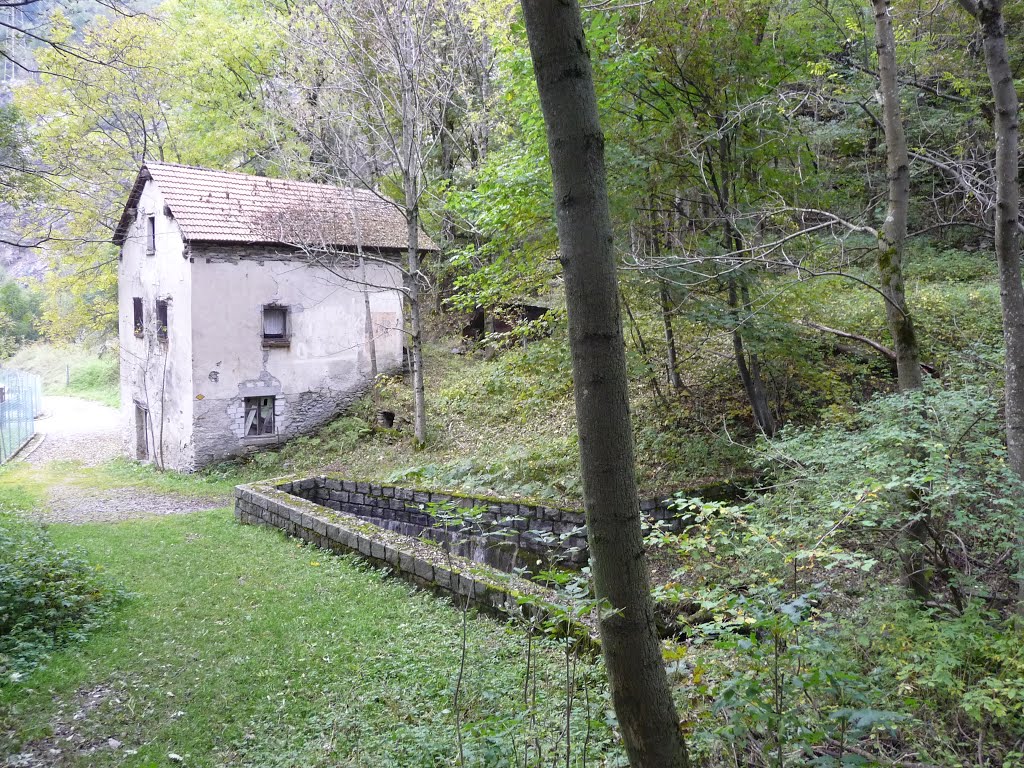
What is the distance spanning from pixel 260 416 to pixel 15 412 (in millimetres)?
8871

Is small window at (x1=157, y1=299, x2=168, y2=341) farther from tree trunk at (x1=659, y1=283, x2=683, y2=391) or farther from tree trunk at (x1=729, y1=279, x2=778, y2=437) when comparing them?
tree trunk at (x1=729, y1=279, x2=778, y2=437)

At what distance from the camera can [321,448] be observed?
17.0m

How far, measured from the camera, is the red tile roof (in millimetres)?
16250

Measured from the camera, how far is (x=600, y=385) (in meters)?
2.21

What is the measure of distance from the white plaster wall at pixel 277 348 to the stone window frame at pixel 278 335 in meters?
0.06

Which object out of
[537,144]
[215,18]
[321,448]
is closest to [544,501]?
[537,144]

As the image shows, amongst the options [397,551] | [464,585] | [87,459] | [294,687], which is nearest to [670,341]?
[397,551]

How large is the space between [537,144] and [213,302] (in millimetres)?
10704

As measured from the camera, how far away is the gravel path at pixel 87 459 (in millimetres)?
12672

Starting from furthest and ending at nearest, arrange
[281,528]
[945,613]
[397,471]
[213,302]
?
[213,302] → [397,471] → [281,528] → [945,613]

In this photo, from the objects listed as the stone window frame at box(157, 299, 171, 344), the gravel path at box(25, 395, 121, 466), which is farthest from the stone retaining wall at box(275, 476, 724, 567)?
the gravel path at box(25, 395, 121, 466)

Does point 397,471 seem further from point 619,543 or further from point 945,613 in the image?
point 619,543

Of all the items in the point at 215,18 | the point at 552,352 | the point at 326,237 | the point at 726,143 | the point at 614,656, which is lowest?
the point at 614,656

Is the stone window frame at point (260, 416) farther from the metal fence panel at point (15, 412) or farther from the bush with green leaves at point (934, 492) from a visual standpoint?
the bush with green leaves at point (934, 492)
